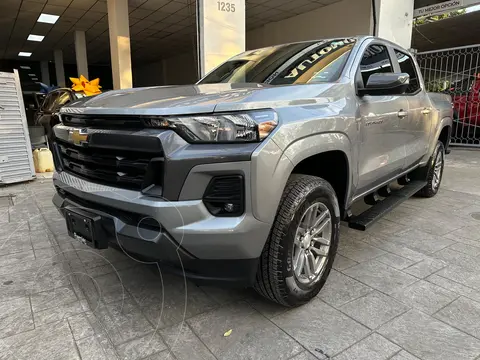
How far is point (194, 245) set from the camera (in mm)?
1764

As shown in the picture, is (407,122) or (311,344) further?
(407,122)

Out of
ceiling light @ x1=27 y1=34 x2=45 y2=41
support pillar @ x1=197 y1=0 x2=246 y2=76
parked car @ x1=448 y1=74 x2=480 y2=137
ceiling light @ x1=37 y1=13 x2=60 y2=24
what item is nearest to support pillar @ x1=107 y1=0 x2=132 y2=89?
support pillar @ x1=197 y1=0 x2=246 y2=76

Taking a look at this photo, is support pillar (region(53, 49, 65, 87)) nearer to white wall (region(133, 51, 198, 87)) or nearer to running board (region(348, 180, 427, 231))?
white wall (region(133, 51, 198, 87))

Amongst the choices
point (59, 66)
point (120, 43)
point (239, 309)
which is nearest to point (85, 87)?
point (120, 43)

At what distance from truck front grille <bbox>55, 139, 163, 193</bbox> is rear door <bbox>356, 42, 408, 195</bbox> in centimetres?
158

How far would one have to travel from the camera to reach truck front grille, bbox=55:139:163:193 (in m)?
1.82

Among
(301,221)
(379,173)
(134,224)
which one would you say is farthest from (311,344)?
(379,173)

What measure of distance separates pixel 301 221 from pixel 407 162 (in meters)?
2.09

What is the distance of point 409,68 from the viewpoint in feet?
13.2

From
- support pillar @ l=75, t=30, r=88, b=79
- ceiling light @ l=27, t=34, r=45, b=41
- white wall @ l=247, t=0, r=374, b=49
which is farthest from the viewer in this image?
ceiling light @ l=27, t=34, r=45, b=41

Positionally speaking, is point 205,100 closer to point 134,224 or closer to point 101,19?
point 134,224

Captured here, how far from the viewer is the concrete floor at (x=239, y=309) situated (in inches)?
76.4

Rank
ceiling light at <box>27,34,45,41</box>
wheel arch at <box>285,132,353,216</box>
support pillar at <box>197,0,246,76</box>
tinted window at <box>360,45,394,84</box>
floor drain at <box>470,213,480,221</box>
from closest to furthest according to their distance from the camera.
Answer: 1. wheel arch at <box>285,132,353,216</box>
2. tinted window at <box>360,45,394,84</box>
3. floor drain at <box>470,213,480,221</box>
4. support pillar at <box>197,0,246,76</box>
5. ceiling light at <box>27,34,45,41</box>

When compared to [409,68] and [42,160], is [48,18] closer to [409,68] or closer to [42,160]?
[42,160]
